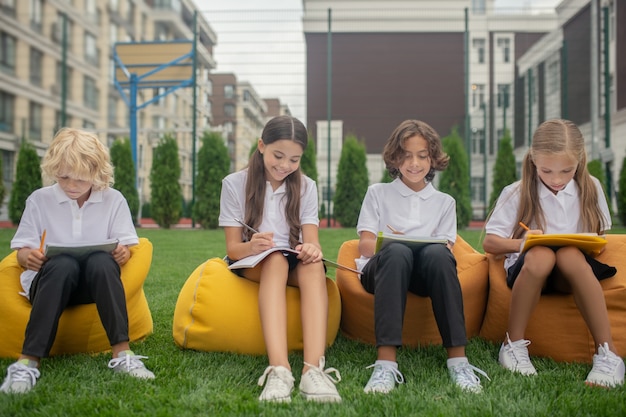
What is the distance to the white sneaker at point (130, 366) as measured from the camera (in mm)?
2051

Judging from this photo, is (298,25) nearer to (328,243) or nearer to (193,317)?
(328,243)

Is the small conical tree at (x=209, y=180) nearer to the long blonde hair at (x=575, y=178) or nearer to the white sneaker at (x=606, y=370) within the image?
the long blonde hair at (x=575, y=178)

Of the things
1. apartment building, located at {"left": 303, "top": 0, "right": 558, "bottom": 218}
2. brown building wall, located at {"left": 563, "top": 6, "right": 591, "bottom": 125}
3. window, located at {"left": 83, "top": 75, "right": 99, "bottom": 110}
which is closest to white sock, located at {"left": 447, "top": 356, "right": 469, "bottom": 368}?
apartment building, located at {"left": 303, "top": 0, "right": 558, "bottom": 218}

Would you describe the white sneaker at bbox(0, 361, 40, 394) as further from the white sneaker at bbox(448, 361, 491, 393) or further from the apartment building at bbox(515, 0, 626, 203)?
the apartment building at bbox(515, 0, 626, 203)

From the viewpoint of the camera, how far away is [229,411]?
1701 millimetres

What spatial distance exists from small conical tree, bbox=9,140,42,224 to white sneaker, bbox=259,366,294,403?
→ 8214mm

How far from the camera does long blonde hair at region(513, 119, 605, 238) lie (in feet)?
7.81

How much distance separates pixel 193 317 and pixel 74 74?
19696 millimetres

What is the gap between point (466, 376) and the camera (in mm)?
1989

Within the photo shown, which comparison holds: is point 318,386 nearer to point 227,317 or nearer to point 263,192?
point 227,317

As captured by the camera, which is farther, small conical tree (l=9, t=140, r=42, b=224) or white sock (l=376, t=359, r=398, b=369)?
small conical tree (l=9, t=140, r=42, b=224)

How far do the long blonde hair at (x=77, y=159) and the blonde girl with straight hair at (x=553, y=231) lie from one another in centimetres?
160

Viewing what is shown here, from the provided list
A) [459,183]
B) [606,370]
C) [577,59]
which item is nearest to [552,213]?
[606,370]

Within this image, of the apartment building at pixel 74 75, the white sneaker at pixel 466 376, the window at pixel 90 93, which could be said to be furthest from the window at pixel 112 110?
the white sneaker at pixel 466 376
